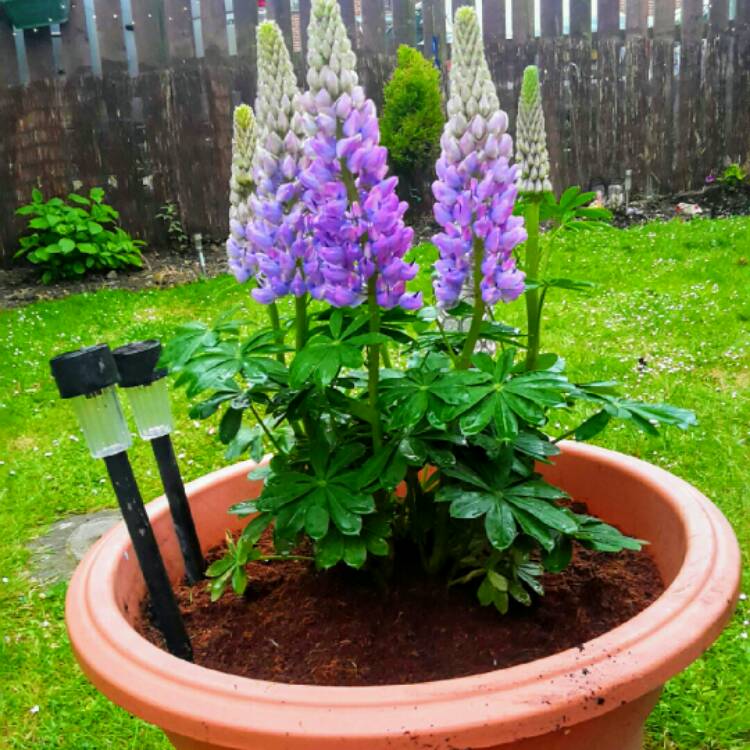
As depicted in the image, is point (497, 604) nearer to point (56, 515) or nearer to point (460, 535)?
point (460, 535)

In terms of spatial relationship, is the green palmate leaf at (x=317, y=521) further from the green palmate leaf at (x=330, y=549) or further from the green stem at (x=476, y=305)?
the green stem at (x=476, y=305)

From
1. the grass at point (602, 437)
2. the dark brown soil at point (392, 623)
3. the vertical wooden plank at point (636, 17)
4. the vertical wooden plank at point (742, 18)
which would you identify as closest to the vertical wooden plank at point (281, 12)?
the grass at point (602, 437)

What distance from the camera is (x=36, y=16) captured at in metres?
5.42

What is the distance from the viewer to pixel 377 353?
1.13m

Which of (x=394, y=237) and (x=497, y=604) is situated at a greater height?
(x=394, y=237)

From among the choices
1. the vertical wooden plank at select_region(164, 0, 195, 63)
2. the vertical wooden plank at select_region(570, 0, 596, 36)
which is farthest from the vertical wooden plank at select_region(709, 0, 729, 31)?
the vertical wooden plank at select_region(164, 0, 195, 63)

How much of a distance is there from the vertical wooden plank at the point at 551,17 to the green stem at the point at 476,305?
18.9 feet

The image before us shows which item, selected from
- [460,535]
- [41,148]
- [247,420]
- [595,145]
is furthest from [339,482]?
[595,145]

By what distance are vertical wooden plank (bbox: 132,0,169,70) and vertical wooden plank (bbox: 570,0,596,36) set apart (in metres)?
3.08

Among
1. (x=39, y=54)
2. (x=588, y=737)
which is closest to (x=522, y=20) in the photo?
(x=39, y=54)

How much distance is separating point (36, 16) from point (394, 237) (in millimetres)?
5451

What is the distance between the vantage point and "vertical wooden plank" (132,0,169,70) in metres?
5.74

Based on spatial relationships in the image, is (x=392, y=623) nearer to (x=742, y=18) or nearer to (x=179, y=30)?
(x=179, y=30)

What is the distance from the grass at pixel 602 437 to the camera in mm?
1786
